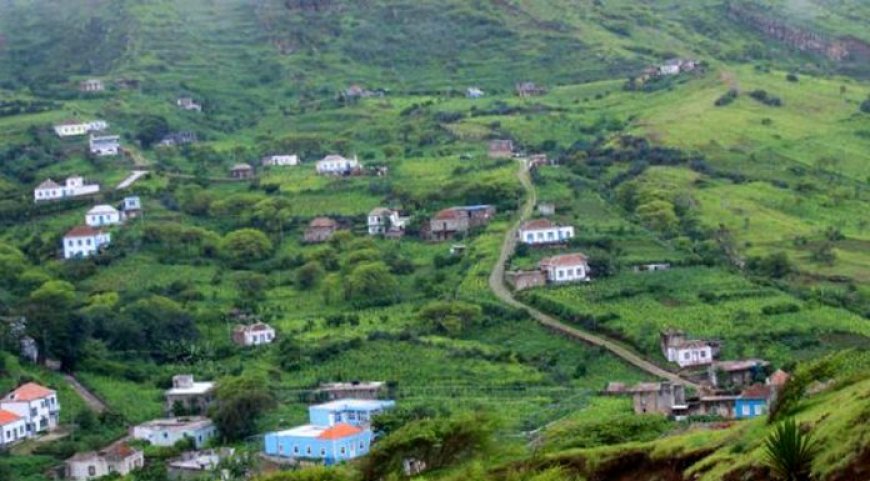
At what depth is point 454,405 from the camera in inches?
1876

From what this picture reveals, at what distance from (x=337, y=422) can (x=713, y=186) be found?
29769 mm

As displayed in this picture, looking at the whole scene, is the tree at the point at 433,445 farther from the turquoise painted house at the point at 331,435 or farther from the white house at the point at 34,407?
the white house at the point at 34,407

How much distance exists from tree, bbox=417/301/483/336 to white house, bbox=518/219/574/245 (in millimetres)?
8265

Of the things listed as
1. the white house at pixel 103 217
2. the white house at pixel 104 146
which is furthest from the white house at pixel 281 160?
the white house at pixel 103 217

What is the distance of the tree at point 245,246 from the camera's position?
66750 mm

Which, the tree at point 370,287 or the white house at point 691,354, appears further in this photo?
the tree at point 370,287

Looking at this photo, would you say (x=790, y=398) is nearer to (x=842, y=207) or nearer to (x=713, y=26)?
(x=842, y=207)

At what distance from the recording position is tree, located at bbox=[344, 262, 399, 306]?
199ft

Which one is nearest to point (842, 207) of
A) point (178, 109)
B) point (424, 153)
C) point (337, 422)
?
point (424, 153)

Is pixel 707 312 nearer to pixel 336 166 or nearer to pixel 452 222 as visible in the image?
pixel 452 222

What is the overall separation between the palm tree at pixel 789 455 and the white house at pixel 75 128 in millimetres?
69694

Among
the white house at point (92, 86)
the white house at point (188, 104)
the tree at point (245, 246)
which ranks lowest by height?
the tree at point (245, 246)

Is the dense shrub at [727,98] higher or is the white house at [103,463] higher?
the dense shrub at [727,98]

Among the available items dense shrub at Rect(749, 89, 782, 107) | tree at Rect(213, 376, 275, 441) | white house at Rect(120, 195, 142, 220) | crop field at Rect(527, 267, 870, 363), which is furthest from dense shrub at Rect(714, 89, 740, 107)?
tree at Rect(213, 376, 275, 441)
